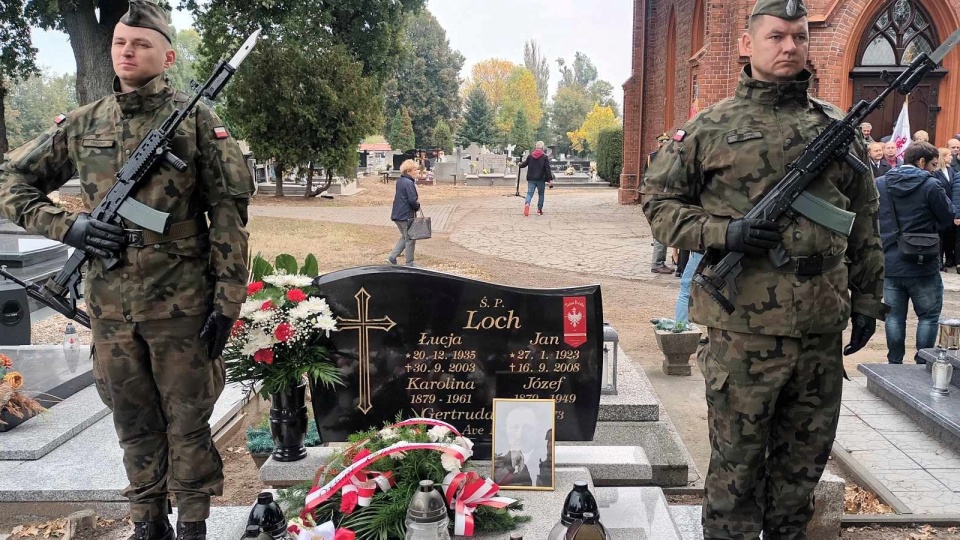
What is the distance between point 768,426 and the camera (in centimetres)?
309

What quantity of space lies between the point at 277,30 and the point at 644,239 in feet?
39.9

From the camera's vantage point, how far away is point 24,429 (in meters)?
5.05

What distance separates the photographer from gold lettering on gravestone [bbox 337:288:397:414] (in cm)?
425

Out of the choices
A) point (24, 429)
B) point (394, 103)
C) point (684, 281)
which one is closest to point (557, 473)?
point (24, 429)

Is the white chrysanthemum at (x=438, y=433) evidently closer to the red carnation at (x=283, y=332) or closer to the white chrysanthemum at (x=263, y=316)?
the red carnation at (x=283, y=332)

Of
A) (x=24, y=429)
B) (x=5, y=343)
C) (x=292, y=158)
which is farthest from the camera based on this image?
(x=292, y=158)

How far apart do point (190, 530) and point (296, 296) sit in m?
1.27

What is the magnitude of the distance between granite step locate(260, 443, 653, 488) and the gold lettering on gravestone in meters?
0.40

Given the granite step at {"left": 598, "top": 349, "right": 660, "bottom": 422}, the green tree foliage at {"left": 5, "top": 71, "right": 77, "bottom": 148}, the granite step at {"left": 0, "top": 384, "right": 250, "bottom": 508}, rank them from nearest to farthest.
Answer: the granite step at {"left": 0, "top": 384, "right": 250, "bottom": 508}
the granite step at {"left": 598, "top": 349, "right": 660, "bottom": 422}
the green tree foliage at {"left": 5, "top": 71, "right": 77, "bottom": 148}

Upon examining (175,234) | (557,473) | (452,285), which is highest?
(175,234)

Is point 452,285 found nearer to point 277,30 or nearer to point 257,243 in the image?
point 257,243

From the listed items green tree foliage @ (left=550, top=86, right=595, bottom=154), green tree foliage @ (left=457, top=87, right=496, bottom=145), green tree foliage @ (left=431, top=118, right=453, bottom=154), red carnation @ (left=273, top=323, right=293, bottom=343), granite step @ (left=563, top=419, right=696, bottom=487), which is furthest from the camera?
green tree foliage @ (left=550, top=86, right=595, bottom=154)

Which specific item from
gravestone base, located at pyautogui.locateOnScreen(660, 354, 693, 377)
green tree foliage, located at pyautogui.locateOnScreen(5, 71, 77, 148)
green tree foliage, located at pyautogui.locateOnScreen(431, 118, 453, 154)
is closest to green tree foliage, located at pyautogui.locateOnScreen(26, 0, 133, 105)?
gravestone base, located at pyautogui.locateOnScreen(660, 354, 693, 377)

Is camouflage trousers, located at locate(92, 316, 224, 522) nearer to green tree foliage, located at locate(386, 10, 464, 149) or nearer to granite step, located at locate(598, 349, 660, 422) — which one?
granite step, located at locate(598, 349, 660, 422)
